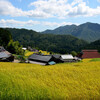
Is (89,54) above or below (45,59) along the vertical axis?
above

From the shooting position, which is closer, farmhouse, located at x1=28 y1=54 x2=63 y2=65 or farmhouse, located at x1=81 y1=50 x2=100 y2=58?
farmhouse, located at x1=28 y1=54 x2=63 y2=65

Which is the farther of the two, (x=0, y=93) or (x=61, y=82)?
(x=61, y=82)

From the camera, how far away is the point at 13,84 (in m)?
9.45

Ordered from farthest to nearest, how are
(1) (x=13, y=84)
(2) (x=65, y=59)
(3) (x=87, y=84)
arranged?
1. (2) (x=65, y=59)
2. (3) (x=87, y=84)
3. (1) (x=13, y=84)

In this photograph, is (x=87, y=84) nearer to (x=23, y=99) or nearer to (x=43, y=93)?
(x=43, y=93)

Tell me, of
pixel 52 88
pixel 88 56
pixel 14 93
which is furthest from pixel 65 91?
pixel 88 56

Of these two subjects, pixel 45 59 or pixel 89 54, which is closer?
pixel 45 59

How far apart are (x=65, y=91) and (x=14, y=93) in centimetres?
423

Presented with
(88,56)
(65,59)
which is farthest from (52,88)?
(88,56)

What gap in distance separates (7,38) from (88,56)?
2716 inches

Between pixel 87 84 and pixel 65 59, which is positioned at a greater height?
pixel 87 84

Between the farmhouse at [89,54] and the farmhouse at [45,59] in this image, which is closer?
the farmhouse at [45,59]

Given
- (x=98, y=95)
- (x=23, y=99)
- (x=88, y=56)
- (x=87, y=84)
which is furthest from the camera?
(x=88, y=56)

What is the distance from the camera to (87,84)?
1012 cm
